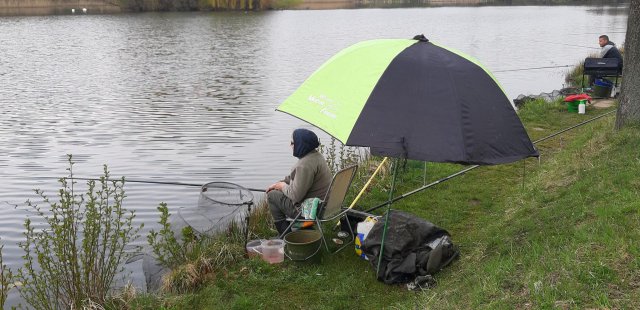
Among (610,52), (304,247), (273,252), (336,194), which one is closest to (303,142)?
(336,194)

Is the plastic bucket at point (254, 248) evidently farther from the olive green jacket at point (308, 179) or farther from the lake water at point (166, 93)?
the lake water at point (166, 93)

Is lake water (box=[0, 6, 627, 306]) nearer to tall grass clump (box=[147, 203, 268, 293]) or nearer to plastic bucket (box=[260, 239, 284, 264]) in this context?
tall grass clump (box=[147, 203, 268, 293])

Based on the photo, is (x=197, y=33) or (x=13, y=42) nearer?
(x=13, y=42)

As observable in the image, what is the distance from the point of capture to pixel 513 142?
4.37 metres

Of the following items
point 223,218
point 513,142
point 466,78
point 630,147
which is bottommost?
point 223,218

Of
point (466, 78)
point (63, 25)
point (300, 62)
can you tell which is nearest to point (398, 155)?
point (466, 78)

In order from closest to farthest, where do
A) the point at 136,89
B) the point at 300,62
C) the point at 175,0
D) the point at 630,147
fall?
the point at 630,147, the point at 136,89, the point at 300,62, the point at 175,0

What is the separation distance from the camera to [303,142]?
524 cm

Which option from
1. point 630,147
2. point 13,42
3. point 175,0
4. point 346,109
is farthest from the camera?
point 175,0

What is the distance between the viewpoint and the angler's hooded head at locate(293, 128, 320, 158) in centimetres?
523

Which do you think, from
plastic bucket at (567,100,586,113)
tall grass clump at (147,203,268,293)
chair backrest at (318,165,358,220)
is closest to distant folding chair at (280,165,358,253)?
chair backrest at (318,165,358,220)

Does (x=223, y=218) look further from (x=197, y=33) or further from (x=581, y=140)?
(x=197, y=33)

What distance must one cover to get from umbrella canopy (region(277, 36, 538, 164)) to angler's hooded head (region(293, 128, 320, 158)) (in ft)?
1.71

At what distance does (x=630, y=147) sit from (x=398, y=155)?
341cm
